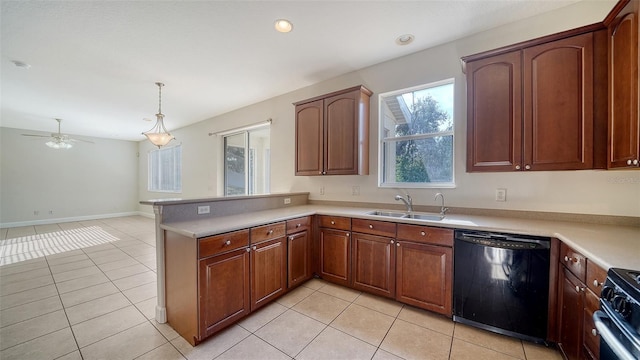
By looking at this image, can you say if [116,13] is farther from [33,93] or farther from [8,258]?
[8,258]

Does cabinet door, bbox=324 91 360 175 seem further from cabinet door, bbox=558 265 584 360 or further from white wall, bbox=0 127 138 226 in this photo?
white wall, bbox=0 127 138 226

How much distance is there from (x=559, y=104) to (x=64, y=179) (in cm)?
1079

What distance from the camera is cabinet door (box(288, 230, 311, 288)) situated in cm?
251

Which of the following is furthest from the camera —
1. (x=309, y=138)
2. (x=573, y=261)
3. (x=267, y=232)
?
(x=309, y=138)

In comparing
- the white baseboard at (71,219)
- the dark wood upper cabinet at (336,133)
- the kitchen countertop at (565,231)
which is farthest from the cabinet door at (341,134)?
the white baseboard at (71,219)

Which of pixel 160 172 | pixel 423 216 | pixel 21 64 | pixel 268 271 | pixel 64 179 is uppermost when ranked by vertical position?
pixel 21 64

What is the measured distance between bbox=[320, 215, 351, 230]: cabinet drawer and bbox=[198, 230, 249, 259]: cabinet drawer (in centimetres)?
99

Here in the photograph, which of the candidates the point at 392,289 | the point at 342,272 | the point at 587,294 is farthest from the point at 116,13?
the point at 587,294

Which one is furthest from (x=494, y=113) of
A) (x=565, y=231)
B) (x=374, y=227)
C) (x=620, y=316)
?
(x=620, y=316)

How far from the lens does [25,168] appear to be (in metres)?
6.27

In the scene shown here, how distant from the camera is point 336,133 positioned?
301 cm

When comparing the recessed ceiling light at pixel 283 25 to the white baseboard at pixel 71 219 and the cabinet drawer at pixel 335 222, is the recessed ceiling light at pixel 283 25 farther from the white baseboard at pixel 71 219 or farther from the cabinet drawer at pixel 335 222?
the white baseboard at pixel 71 219

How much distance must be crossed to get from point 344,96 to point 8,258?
5882 mm

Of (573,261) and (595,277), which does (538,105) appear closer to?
(573,261)
